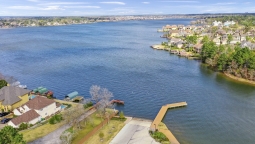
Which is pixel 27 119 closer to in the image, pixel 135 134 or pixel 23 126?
pixel 23 126

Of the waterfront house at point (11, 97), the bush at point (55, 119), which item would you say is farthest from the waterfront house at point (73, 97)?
the bush at point (55, 119)

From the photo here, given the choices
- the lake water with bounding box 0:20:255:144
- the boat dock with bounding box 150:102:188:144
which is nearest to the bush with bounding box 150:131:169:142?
the boat dock with bounding box 150:102:188:144

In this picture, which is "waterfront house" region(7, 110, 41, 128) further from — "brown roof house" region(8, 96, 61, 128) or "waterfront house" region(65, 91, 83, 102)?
"waterfront house" region(65, 91, 83, 102)

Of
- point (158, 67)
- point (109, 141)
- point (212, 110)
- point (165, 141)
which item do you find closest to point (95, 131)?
point (109, 141)

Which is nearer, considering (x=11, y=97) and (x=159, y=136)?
(x=159, y=136)

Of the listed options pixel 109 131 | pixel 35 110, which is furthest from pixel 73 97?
pixel 109 131
